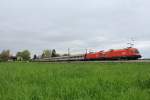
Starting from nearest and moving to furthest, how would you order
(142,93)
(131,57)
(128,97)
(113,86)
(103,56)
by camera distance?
(128,97), (142,93), (113,86), (131,57), (103,56)

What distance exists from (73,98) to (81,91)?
2.72 feet

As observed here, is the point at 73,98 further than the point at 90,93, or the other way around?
the point at 90,93

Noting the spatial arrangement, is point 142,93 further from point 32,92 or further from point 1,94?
point 1,94

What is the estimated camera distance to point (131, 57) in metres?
51.7

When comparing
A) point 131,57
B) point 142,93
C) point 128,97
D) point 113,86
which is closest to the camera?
point 128,97

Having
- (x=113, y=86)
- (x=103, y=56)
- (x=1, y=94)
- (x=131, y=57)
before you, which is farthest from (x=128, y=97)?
(x=103, y=56)

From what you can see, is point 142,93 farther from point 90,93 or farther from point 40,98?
point 40,98

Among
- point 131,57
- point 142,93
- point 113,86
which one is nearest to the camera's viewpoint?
point 142,93

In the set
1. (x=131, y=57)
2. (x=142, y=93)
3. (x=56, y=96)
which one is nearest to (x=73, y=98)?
(x=56, y=96)

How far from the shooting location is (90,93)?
26.2ft

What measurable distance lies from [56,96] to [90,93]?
3.14 ft

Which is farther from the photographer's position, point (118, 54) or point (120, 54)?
point (118, 54)

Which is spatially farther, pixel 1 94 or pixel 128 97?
pixel 1 94

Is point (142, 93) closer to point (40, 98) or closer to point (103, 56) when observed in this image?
point (40, 98)
